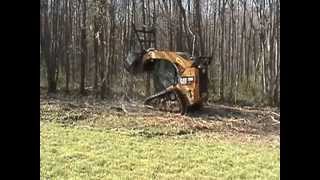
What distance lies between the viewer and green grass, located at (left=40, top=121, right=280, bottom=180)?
2037 millimetres

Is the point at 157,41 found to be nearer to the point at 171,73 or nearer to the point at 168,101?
the point at 171,73

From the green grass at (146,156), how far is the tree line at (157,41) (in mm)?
198

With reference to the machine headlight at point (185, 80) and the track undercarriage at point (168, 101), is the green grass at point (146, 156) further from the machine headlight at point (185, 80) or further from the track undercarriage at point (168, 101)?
the machine headlight at point (185, 80)

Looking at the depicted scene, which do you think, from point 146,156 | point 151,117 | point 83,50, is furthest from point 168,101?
point 83,50

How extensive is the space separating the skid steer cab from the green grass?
0.52ft

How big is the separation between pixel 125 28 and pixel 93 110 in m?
0.40

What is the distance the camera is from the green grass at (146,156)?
2.04 m

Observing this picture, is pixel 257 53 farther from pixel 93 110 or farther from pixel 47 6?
pixel 47 6

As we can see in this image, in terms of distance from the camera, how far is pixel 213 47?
2.15 m

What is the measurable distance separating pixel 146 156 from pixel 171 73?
0.39 metres

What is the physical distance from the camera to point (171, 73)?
7.18 ft
